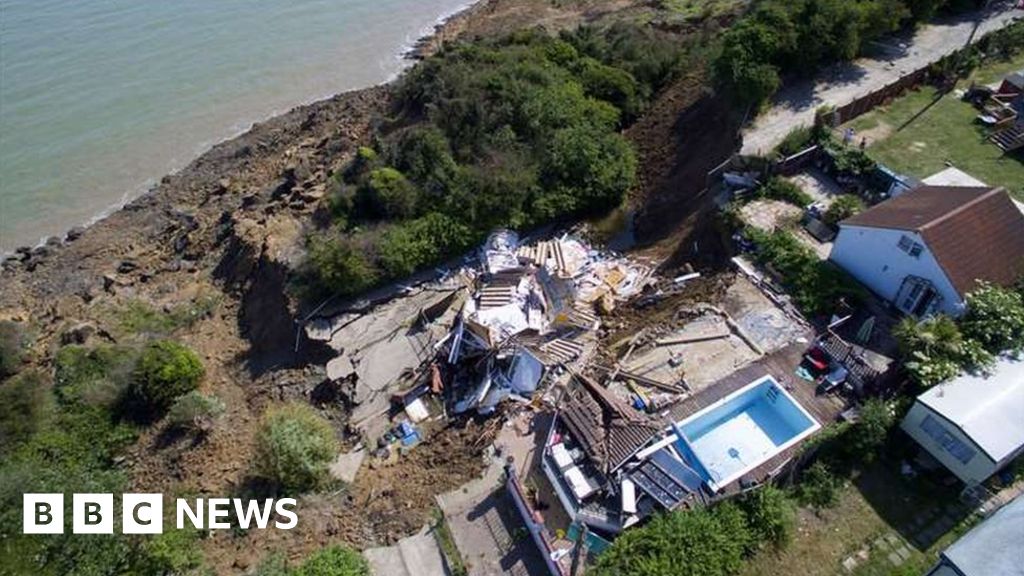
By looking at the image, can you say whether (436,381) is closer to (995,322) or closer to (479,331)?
(479,331)

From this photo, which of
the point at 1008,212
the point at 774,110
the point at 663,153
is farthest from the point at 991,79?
the point at 663,153

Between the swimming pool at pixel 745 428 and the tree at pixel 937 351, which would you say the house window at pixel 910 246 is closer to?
the tree at pixel 937 351

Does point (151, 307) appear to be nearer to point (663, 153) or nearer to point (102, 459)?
point (102, 459)

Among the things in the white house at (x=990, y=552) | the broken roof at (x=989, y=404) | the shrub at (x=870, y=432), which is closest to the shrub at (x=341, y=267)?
the shrub at (x=870, y=432)

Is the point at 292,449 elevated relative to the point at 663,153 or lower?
lower

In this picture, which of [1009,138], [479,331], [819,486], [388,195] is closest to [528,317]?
[479,331]

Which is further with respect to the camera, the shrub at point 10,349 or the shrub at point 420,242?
the shrub at point 10,349
